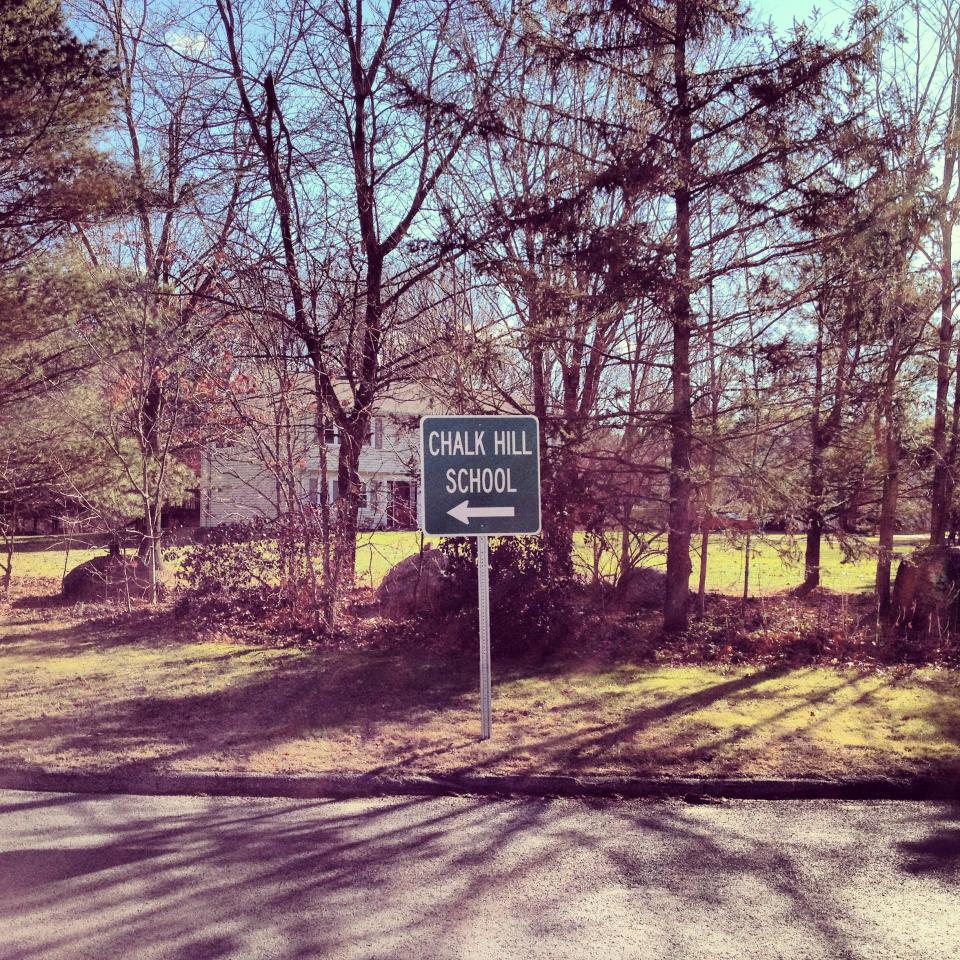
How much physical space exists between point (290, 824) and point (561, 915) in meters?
1.83

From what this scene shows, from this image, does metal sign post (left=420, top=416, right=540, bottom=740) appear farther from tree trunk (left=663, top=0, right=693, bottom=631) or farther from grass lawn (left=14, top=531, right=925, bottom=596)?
grass lawn (left=14, top=531, right=925, bottom=596)

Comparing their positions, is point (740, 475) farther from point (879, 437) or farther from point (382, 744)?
point (382, 744)

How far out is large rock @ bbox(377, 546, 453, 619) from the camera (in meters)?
11.0

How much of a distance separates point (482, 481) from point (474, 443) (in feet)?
0.92

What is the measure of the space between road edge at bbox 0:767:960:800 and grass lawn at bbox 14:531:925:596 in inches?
176

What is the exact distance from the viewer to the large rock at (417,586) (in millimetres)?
11000

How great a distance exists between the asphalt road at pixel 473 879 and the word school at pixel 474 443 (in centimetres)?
239

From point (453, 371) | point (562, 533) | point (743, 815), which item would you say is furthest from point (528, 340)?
point (743, 815)

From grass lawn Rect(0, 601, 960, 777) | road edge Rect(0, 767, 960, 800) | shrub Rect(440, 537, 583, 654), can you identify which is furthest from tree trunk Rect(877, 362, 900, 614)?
road edge Rect(0, 767, 960, 800)

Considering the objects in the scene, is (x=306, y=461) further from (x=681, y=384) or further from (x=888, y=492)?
(x=888, y=492)

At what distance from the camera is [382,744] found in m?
6.57

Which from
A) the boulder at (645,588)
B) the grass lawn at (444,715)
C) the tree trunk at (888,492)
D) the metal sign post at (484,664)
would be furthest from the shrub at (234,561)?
the tree trunk at (888,492)

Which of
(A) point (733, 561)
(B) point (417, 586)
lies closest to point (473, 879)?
(B) point (417, 586)

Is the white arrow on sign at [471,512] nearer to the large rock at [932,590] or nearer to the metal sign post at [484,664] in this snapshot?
the metal sign post at [484,664]
